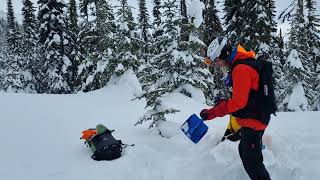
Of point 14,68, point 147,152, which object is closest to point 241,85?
point 147,152

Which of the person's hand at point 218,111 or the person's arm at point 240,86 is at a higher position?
the person's arm at point 240,86

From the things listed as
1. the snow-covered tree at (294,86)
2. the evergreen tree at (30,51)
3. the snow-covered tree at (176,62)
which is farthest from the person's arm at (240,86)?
the evergreen tree at (30,51)

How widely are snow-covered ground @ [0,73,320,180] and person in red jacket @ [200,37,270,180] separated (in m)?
0.98

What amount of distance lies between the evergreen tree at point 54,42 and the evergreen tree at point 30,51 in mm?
6823

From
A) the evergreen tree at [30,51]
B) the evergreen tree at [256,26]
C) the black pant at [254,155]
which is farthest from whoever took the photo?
the evergreen tree at [30,51]

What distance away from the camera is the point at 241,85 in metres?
4.93

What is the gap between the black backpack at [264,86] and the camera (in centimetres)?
501

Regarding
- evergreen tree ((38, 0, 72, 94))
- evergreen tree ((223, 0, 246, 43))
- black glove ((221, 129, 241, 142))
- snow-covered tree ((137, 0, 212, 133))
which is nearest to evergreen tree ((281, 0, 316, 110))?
evergreen tree ((223, 0, 246, 43))

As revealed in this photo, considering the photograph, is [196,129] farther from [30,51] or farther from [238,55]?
[30,51]

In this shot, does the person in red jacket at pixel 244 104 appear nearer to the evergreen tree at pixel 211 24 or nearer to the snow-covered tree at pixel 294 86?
the snow-covered tree at pixel 294 86

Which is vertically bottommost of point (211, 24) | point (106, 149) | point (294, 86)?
point (294, 86)

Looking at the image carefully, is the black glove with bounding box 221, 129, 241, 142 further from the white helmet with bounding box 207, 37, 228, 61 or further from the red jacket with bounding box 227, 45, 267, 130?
the white helmet with bounding box 207, 37, 228, 61

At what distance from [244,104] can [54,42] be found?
29341 mm

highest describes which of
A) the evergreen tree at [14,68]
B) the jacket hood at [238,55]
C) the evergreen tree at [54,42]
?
the jacket hood at [238,55]
